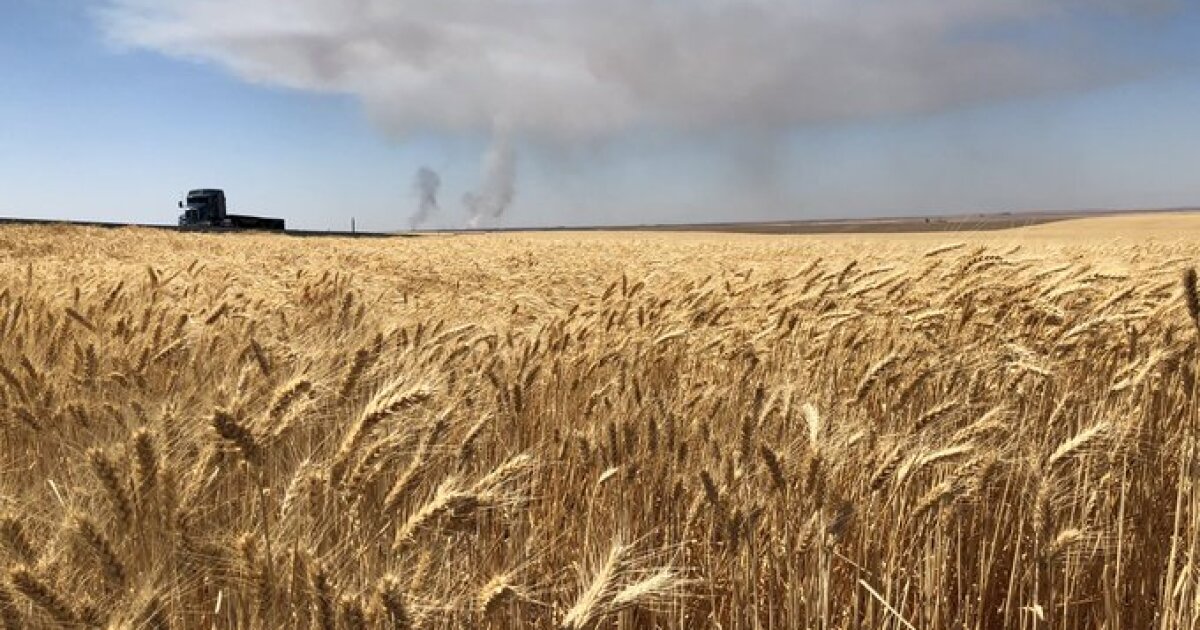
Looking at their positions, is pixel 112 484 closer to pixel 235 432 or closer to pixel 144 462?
pixel 144 462

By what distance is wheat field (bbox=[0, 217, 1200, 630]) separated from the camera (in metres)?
1.60

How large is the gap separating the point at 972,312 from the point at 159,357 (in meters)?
3.13

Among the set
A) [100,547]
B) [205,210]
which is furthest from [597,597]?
[205,210]

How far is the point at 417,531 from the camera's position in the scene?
5.20ft

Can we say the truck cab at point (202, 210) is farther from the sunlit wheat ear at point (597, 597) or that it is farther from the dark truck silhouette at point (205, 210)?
the sunlit wheat ear at point (597, 597)

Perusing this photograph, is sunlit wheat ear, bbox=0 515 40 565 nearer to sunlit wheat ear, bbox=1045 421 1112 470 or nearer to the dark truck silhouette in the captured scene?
sunlit wheat ear, bbox=1045 421 1112 470

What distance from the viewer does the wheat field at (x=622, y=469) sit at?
1596 mm

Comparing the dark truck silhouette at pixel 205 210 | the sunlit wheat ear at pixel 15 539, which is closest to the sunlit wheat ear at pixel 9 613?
the sunlit wheat ear at pixel 15 539

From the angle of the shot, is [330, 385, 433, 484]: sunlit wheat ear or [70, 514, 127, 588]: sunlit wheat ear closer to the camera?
[70, 514, 127, 588]: sunlit wheat ear

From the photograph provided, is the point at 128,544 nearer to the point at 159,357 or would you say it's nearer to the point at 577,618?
the point at 577,618

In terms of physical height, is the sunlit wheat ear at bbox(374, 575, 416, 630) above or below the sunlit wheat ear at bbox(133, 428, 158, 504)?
below

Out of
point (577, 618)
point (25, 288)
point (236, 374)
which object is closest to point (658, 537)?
point (577, 618)

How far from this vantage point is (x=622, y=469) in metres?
2.24

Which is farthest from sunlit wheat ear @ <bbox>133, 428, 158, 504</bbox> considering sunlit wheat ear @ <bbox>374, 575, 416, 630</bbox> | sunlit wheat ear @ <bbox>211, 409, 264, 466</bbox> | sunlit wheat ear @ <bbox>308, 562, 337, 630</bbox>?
sunlit wheat ear @ <bbox>374, 575, 416, 630</bbox>
